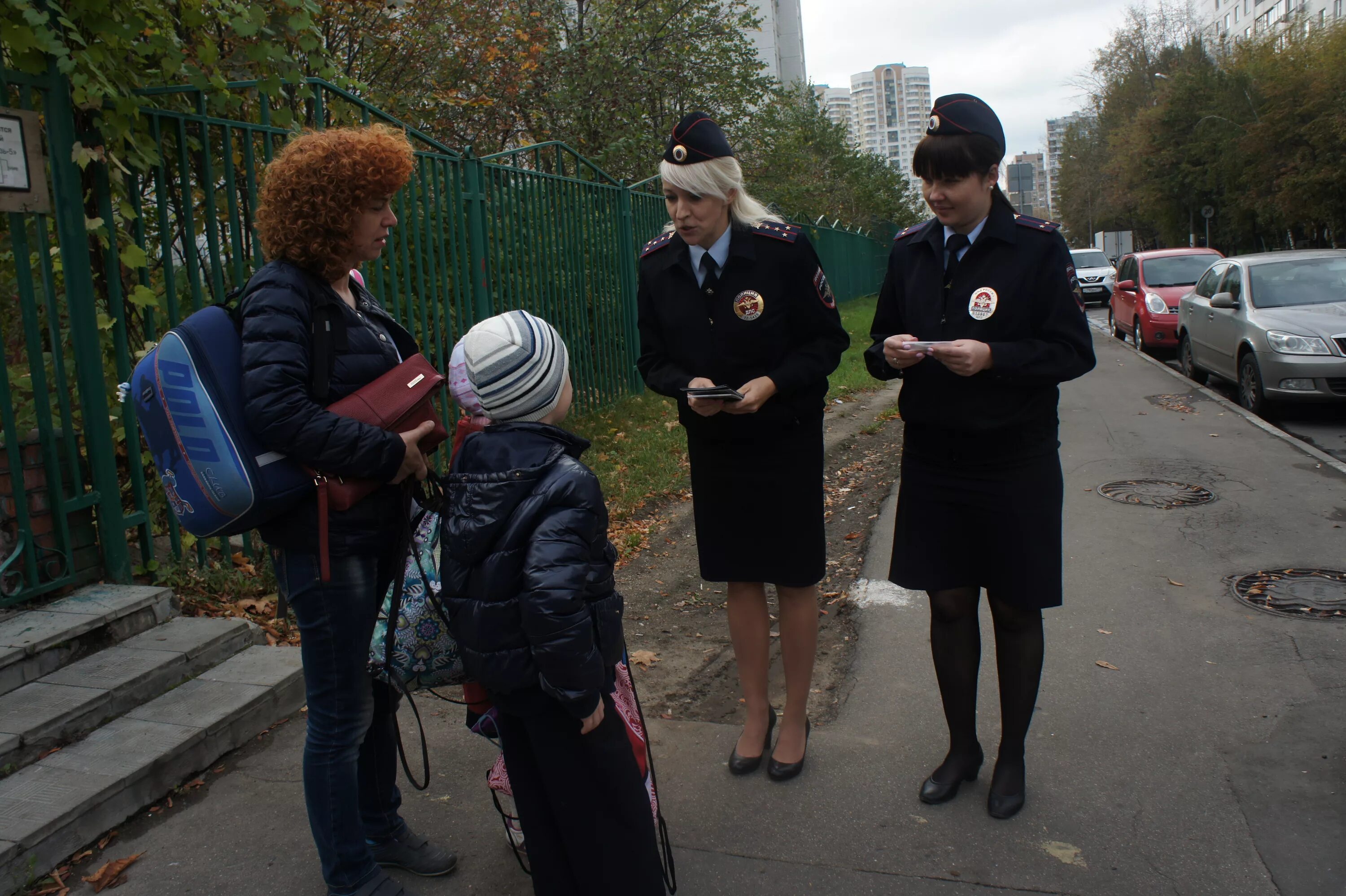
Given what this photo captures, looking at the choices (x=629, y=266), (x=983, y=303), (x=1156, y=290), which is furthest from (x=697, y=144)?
(x=1156, y=290)

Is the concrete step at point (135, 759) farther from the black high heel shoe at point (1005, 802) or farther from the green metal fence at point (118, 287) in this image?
the black high heel shoe at point (1005, 802)

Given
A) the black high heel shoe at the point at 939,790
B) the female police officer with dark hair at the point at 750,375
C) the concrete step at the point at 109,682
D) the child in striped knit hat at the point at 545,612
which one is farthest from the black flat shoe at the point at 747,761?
the concrete step at the point at 109,682

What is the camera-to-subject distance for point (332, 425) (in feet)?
7.85

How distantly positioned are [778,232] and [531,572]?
63.3 inches

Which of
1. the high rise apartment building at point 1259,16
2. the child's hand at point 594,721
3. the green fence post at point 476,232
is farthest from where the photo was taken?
the high rise apartment building at point 1259,16

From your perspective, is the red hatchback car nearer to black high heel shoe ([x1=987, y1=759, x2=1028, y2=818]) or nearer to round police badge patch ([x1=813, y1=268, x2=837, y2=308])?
round police badge patch ([x1=813, y1=268, x2=837, y2=308])

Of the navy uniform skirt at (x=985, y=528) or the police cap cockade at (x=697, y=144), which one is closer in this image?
the navy uniform skirt at (x=985, y=528)

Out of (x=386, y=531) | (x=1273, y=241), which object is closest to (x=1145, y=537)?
(x=386, y=531)

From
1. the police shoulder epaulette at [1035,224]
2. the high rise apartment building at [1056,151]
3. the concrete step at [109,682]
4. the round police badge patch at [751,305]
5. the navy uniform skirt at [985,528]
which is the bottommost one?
the concrete step at [109,682]

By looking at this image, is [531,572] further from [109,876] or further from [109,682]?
[109,682]

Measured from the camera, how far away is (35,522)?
4.07 m

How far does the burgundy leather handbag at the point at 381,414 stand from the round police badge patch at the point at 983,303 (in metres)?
1.56

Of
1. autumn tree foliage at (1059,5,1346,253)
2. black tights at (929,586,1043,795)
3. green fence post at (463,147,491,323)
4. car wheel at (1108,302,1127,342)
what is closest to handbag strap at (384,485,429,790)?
black tights at (929,586,1043,795)

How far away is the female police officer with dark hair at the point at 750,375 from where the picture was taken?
3213 mm
